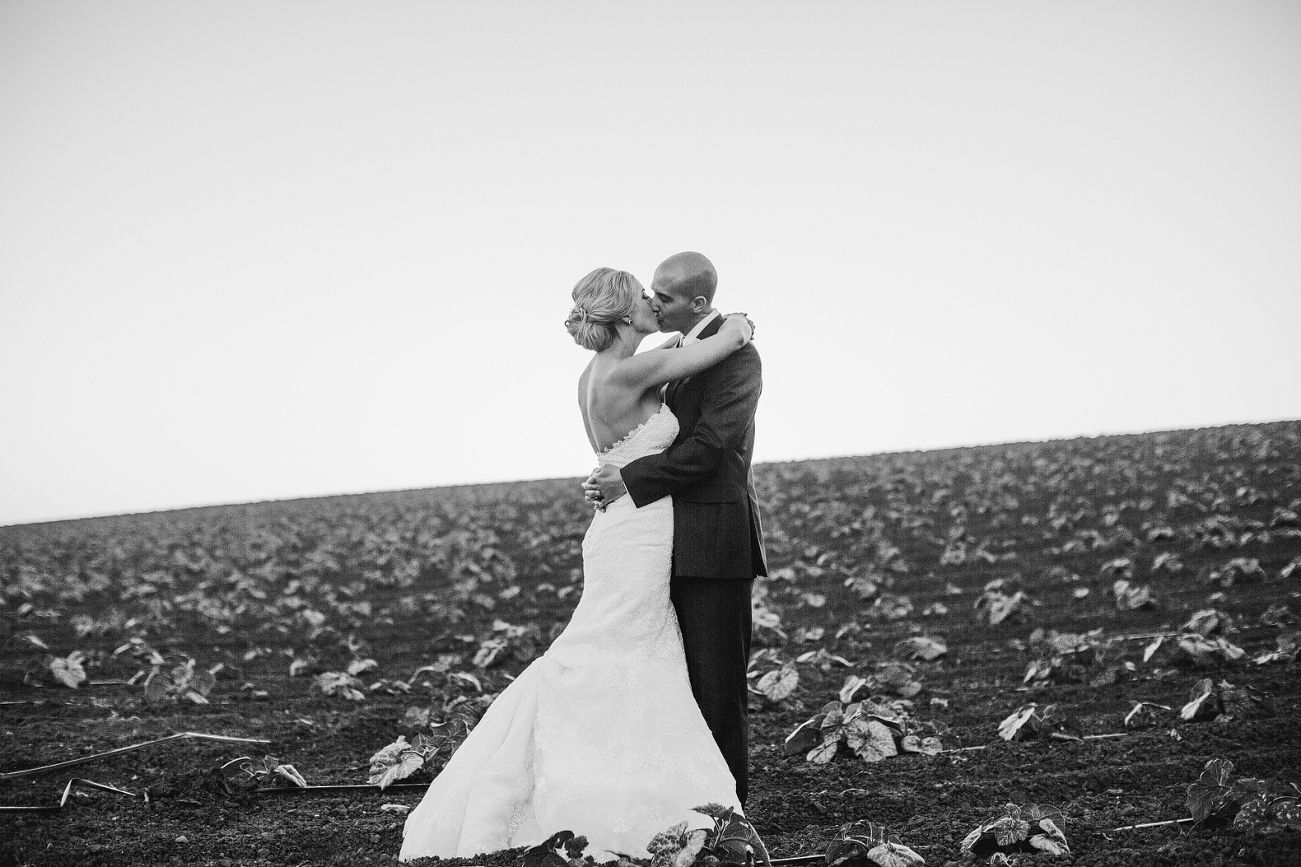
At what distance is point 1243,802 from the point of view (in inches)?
147

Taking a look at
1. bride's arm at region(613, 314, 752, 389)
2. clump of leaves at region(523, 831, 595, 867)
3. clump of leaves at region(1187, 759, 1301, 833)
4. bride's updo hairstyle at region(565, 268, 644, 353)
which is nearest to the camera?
clump of leaves at region(523, 831, 595, 867)

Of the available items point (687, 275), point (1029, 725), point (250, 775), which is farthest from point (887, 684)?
point (250, 775)

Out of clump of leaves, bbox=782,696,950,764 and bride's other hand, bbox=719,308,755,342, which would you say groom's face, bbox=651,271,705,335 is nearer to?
bride's other hand, bbox=719,308,755,342

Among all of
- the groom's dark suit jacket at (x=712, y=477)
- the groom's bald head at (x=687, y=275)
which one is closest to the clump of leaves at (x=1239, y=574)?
the groom's dark suit jacket at (x=712, y=477)

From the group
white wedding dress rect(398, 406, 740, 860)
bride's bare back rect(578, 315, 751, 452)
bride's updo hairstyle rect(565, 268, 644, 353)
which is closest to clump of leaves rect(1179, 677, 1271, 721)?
white wedding dress rect(398, 406, 740, 860)

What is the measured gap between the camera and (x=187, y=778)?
5512 millimetres

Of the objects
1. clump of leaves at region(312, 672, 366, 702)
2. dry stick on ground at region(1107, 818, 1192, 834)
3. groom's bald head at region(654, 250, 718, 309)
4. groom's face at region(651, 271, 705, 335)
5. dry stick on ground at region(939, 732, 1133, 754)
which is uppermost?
groom's bald head at region(654, 250, 718, 309)

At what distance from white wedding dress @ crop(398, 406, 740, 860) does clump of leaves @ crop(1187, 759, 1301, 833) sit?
5.85ft

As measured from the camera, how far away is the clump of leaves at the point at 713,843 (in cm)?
346

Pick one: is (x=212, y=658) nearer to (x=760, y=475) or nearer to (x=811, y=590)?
(x=811, y=590)

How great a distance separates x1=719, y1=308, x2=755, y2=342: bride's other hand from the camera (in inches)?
160

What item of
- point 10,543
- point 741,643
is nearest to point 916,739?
point 741,643

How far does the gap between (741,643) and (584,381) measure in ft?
4.12

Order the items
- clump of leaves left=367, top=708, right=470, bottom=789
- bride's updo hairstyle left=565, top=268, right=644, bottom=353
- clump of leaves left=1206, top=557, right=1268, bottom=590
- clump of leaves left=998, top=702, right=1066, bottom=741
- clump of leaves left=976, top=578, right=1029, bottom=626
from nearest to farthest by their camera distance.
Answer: bride's updo hairstyle left=565, top=268, right=644, bottom=353 → clump of leaves left=367, top=708, right=470, bottom=789 → clump of leaves left=998, top=702, right=1066, bottom=741 → clump of leaves left=976, top=578, right=1029, bottom=626 → clump of leaves left=1206, top=557, right=1268, bottom=590
